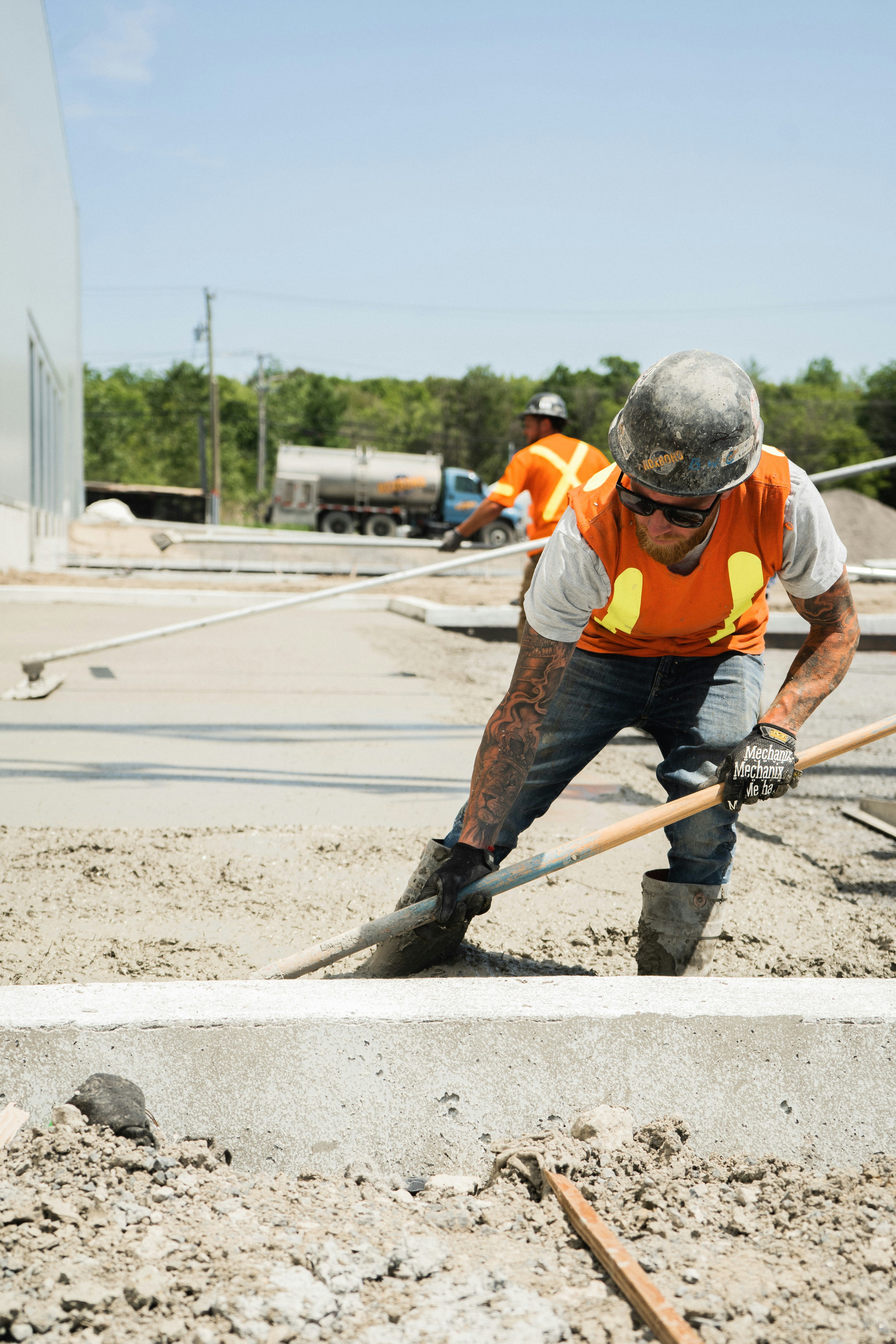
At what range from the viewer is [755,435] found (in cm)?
219

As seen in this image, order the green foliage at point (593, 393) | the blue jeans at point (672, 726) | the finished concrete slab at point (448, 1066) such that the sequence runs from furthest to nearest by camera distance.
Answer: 1. the green foliage at point (593, 393)
2. the blue jeans at point (672, 726)
3. the finished concrete slab at point (448, 1066)

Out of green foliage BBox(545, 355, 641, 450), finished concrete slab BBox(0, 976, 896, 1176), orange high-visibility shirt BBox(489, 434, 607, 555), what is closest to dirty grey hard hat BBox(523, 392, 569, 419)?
orange high-visibility shirt BBox(489, 434, 607, 555)

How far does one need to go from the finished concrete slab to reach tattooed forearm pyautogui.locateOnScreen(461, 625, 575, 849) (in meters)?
0.47

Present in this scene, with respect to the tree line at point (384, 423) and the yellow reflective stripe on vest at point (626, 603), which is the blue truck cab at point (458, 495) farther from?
the yellow reflective stripe on vest at point (626, 603)

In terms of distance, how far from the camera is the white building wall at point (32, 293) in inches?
595

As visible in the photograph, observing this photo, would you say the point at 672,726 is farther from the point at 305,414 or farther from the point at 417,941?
the point at 305,414

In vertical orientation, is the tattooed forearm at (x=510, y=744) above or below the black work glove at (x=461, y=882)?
above

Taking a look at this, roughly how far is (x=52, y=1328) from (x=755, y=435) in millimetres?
2030

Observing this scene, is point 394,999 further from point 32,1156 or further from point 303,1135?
point 32,1156

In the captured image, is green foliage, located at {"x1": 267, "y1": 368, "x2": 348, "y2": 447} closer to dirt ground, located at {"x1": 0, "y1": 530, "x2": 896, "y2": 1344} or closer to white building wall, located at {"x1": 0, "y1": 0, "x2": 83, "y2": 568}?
white building wall, located at {"x1": 0, "y1": 0, "x2": 83, "y2": 568}

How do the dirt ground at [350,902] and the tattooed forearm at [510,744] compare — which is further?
the dirt ground at [350,902]

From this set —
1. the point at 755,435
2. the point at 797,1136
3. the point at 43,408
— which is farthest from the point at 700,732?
the point at 43,408

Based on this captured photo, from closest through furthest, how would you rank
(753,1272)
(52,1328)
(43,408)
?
(52,1328) → (753,1272) → (43,408)

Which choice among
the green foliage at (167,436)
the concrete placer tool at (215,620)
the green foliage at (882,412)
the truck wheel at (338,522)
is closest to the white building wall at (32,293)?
the concrete placer tool at (215,620)
